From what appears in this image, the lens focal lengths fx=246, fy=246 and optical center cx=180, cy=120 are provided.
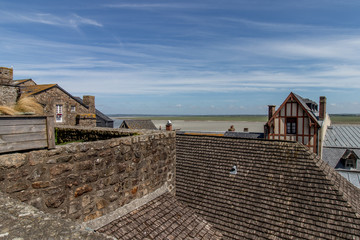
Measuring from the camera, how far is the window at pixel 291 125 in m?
21.4

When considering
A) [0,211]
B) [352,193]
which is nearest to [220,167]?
[352,193]

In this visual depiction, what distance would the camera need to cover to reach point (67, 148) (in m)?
3.60

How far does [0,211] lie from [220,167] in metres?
8.49

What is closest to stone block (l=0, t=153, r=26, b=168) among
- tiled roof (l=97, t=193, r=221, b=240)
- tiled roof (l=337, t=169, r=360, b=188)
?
tiled roof (l=97, t=193, r=221, b=240)

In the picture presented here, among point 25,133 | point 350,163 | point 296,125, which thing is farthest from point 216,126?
point 25,133

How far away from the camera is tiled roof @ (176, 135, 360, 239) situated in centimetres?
693

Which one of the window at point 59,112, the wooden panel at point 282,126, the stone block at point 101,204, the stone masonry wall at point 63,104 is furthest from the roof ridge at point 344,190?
the window at point 59,112

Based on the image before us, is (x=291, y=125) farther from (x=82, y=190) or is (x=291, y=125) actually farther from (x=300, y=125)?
(x=82, y=190)

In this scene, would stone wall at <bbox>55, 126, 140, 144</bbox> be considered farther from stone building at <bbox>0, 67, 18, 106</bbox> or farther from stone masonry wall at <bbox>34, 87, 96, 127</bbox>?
stone masonry wall at <bbox>34, 87, 96, 127</bbox>

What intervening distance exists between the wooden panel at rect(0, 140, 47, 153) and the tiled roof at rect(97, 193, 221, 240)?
1.84 m

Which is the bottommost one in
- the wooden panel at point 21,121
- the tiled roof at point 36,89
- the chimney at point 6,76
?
the wooden panel at point 21,121

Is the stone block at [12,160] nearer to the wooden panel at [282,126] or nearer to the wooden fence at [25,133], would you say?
the wooden fence at [25,133]

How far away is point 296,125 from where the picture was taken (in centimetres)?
2122

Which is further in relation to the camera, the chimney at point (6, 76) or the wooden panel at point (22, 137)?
the chimney at point (6, 76)
